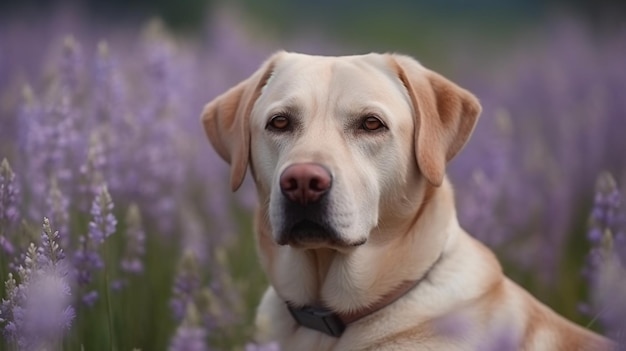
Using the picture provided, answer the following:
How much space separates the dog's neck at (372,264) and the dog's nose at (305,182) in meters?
0.46

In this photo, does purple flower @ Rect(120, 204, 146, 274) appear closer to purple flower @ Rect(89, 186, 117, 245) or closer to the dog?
the dog

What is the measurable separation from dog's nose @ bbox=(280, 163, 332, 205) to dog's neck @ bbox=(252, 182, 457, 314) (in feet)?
1.52

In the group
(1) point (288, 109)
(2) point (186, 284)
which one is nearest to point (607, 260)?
(1) point (288, 109)

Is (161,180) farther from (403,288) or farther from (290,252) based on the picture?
(403,288)

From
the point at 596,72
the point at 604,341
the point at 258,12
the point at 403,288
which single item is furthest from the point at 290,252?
the point at 258,12

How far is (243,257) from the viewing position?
19.1 ft

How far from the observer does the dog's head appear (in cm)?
341

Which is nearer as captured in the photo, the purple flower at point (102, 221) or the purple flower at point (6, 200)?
the purple flower at point (6, 200)

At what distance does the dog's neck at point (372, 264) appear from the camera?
12.1 feet

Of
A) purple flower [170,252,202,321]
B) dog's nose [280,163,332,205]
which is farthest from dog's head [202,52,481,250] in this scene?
purple flower [170,252,202,321]

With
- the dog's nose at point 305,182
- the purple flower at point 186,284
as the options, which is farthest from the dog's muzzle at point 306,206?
the purple flower at point 186,284

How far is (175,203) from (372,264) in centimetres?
239

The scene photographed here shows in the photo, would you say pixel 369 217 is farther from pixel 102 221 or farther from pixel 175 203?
pixel 175 203

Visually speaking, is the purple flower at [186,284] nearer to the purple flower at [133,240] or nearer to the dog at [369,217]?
the purple flower at [133,240]
